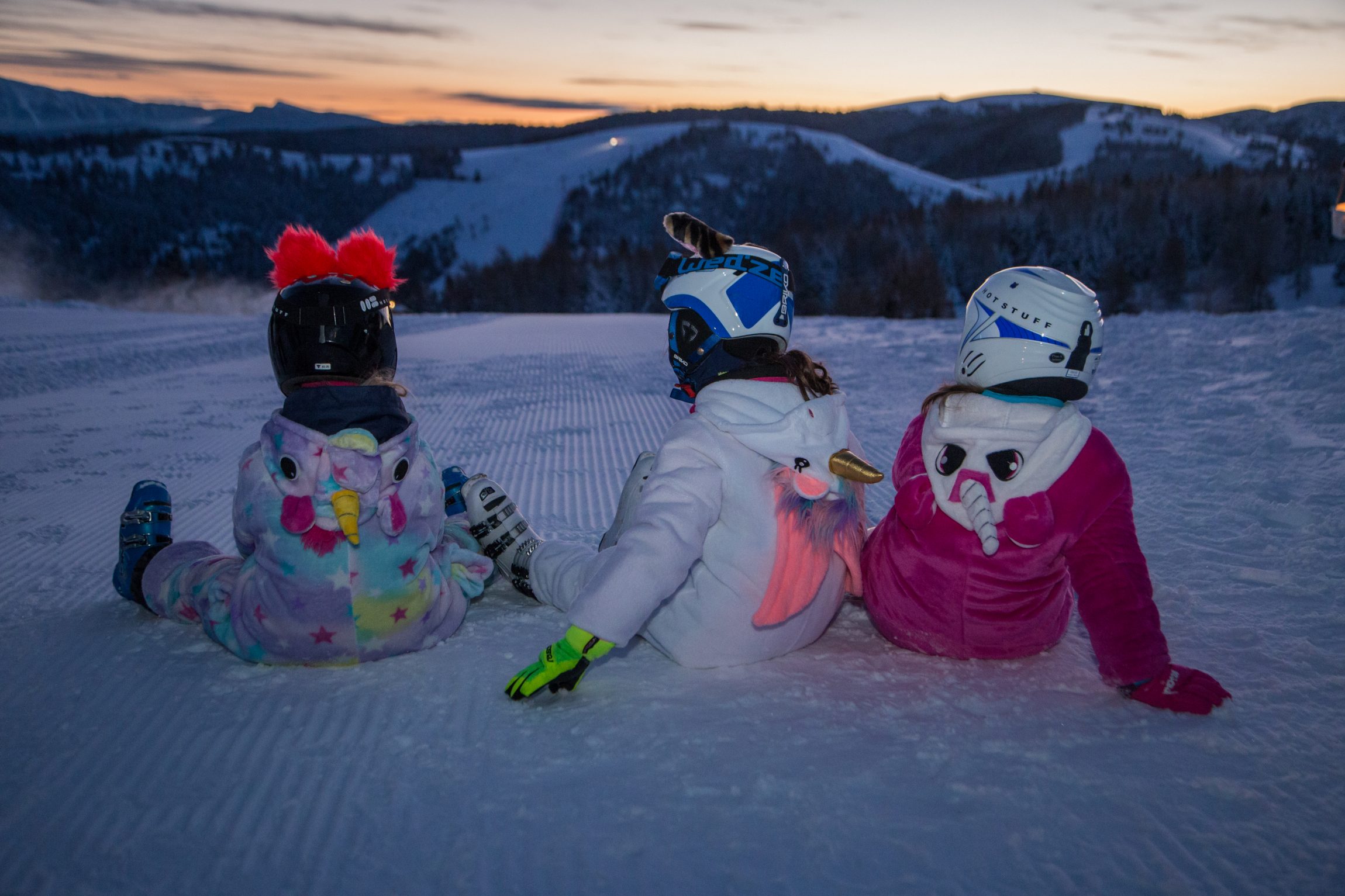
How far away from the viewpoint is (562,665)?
7.01 ft

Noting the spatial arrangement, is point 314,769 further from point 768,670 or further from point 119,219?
point 119,219

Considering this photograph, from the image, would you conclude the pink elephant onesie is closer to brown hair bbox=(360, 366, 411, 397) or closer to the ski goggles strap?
brown hair bbox=(360, 366, 411, 397)

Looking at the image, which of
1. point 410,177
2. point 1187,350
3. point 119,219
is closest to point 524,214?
point 410,177

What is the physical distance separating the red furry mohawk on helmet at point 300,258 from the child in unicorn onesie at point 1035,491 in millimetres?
1699

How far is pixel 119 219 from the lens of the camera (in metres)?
86.4

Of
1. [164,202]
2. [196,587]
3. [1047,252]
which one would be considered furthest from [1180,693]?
[164,202]

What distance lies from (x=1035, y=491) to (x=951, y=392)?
13.3 inches

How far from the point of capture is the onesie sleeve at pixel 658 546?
2057 millimetres

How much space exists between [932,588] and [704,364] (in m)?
0.90

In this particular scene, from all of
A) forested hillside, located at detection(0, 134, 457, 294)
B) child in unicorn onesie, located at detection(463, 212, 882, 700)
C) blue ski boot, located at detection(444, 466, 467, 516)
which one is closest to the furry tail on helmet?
child in unicorn onesie, located at detection(463, 212, 882, 700)

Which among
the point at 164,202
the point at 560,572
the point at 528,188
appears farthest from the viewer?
the point at 528,188

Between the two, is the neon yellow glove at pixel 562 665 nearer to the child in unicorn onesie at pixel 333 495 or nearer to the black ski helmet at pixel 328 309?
the child in unicorn onesie at pixel 333 495

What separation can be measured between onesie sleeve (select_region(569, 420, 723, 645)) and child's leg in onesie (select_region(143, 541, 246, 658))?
1.14 m

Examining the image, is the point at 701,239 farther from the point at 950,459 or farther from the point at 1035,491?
the point at 1035,491
